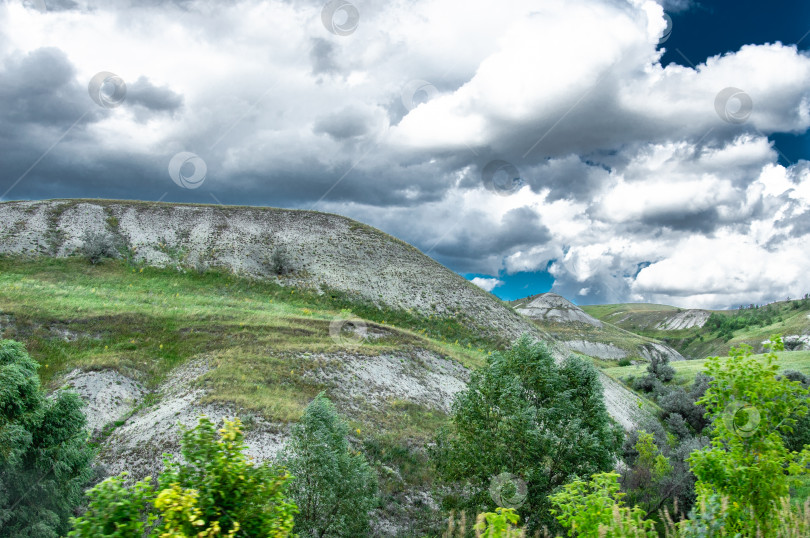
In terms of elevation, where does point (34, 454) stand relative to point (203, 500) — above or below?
below

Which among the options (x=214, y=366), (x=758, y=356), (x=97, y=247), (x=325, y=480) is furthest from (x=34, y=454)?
(x=758, y=356)

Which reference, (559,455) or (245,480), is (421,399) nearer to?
(559,455)

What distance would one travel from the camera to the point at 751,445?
11.8 metres

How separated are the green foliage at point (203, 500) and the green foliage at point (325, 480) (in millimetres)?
10823

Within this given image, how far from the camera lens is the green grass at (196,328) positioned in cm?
3503

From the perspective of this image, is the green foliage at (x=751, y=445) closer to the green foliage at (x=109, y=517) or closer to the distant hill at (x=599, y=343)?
the green foliage at (x=109, y=517)

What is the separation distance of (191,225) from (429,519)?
7468 centimetres

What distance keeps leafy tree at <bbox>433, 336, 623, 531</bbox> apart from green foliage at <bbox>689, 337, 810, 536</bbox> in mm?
9126

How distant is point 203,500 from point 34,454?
17905mm

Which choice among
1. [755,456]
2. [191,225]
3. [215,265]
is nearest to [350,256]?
[215,265]

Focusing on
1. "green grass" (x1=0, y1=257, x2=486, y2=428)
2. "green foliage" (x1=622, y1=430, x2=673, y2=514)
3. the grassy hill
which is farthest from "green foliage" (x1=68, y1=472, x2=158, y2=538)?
"green foliage" (x1=622, y1=430, x2=673, y2=514)

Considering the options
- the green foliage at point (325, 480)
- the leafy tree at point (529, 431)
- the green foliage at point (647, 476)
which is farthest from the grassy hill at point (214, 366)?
the green foliage at point (647, 476)

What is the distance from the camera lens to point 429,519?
25.8 metres

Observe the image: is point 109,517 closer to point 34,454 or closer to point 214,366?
point 34,454
